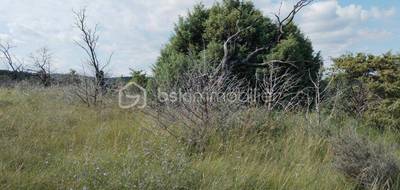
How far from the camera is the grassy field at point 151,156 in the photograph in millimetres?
3891

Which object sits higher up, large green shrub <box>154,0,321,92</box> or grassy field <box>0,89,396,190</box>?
large green shrub <box>154,0,321,92</box>

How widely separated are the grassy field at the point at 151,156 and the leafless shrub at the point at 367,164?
0.38 ft

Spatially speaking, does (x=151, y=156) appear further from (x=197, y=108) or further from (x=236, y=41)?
(x=236, y=41)

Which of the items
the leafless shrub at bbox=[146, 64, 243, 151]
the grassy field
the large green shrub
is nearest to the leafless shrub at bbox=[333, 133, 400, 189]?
the grassy field

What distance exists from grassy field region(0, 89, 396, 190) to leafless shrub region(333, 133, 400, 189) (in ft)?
0.38

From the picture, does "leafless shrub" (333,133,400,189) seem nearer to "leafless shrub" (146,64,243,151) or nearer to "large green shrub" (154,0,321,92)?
"leafless shrub" (146,64,243,151)

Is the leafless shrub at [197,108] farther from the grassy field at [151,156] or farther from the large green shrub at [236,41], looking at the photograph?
the large green shrub at [236,41]

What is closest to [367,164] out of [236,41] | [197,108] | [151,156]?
[197,108]

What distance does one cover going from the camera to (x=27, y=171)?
406 cm

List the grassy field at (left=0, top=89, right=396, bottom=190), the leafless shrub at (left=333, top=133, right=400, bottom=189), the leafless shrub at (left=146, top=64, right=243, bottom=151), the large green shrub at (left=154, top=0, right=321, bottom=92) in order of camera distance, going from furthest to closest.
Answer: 1. the large green shrub at (left=154, top=0, right=321, bottom=92)
2. the leafless shrub at (left=146, top=64, right=243, bottom=151)
3. the leafless shrub at (left=333, top=133, right=400, bottom=189)
4. the grassy field at (left=0, top=89, right=396, bottom=190)

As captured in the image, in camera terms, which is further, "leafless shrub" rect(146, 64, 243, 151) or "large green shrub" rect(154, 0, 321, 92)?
"large green shrub" rect(154, 0, 321, 92)

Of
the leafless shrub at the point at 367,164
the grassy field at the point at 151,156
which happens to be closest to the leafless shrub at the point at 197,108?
the grassy field at the point at 151,156

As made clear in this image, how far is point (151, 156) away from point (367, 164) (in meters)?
2.20

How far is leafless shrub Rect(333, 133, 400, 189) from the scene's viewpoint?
4.42 metres
